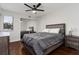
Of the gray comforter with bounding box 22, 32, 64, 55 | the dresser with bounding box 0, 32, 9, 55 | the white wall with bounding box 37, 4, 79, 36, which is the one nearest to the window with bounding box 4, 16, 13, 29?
the dresser with bounding box 0, 32, 9, 55

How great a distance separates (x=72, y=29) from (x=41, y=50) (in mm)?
985

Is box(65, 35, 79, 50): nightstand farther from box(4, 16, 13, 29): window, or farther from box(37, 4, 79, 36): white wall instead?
box(4, 16, 13, 29): window

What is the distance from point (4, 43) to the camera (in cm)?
155

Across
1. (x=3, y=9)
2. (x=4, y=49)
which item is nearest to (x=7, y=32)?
(x=4, y=49)

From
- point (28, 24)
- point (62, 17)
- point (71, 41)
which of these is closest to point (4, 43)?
point (28, 24)

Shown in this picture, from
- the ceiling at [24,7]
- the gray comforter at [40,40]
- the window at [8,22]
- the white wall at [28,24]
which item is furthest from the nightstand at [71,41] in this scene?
A: the window at [8,22]

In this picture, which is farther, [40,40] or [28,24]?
[40,40]

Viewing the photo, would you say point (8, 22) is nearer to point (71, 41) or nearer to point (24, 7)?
point (24, 7)

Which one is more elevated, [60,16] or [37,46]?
[60,16]

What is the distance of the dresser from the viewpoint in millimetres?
1506

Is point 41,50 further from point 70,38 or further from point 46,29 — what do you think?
point 70,38

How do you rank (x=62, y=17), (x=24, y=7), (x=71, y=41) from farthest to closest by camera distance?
(x=71, y=41) → (x=62, y=17) → (x=24, y=7)
